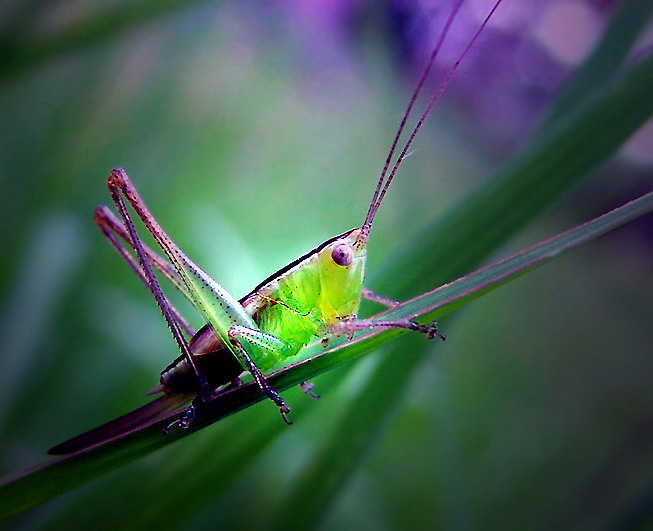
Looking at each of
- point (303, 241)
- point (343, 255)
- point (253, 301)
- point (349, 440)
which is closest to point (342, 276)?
point (343, 255)

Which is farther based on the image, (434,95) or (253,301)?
(253,301)

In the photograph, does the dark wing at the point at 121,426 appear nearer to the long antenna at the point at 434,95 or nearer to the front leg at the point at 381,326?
the front leg at the point at 381,326

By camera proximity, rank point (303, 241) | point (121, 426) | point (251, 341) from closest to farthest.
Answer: point (121, 426)
point (251, 341)
point (303, 241)

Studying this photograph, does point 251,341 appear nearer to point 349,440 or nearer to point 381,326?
point 349,440

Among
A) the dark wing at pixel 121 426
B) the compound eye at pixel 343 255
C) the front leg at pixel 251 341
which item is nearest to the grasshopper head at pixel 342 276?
the compound eye at pixel 343 255

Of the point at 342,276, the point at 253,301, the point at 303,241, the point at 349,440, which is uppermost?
the point at 303,241

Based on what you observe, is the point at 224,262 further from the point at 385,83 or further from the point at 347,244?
the point at 385,83

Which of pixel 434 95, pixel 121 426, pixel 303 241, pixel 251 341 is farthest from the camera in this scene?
pixel 303 241
